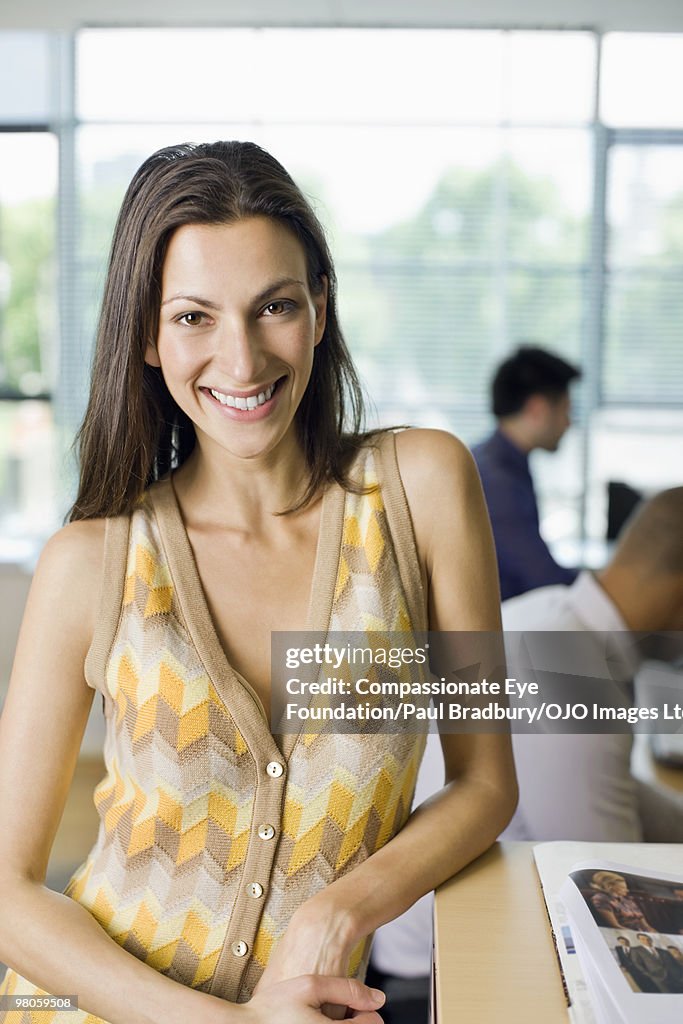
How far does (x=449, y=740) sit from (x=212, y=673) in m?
0.26

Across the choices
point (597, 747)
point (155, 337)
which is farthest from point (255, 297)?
point (597, 747)

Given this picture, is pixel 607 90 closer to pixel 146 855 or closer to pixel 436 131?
pixel 436 131

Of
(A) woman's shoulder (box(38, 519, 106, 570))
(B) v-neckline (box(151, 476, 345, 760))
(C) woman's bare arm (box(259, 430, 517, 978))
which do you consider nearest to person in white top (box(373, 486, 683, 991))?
(C) woman's bare arm (box(259, 430, 517, 978))

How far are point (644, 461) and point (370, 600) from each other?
3459mm

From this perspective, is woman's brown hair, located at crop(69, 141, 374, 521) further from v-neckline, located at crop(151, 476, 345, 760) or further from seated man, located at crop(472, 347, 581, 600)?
seated man, located at crop(472, 347, 581, 600)

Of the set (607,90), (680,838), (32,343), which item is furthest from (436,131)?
(680,838)

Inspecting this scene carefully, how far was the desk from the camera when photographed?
806 millimetres

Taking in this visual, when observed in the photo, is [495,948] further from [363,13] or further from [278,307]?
[363,13]

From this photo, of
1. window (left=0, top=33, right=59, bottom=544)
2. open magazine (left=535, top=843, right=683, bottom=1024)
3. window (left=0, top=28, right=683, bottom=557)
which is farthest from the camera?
window (left=0, top=33, right=59, bottom=544)

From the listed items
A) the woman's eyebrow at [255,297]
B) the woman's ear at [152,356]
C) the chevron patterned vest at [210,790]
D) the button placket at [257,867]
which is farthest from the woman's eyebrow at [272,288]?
the button placket at [257,867]

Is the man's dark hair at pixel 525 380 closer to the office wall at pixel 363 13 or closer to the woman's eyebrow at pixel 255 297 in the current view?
the office wall at pixel 363 13

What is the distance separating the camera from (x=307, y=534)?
1.16 meters

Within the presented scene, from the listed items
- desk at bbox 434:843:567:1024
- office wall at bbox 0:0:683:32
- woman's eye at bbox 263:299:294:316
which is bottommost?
desk at bbox 434:843:567:1024

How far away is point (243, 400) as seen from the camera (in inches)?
41.1
